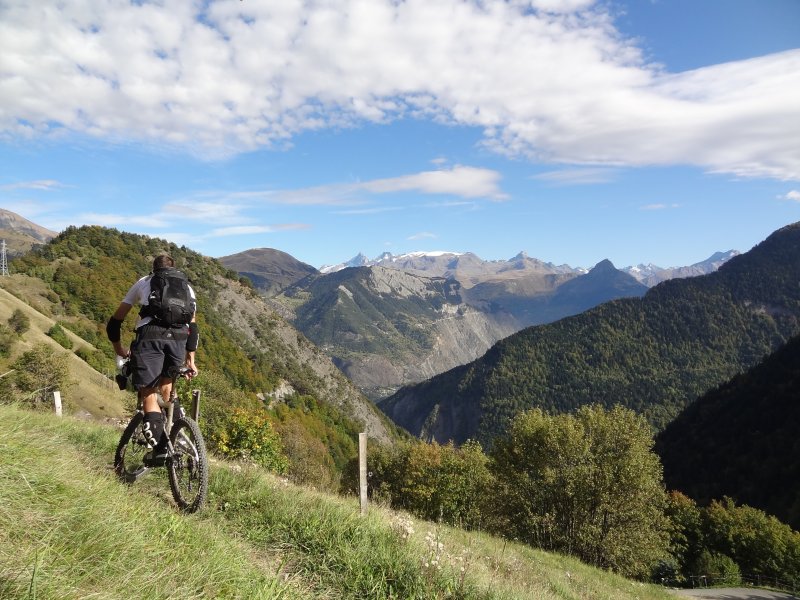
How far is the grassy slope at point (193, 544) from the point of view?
9.73 feet

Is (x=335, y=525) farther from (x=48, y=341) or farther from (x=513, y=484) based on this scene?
(x=48, y=341)

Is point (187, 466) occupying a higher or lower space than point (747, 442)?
higher

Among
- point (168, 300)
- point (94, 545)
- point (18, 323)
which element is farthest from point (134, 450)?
point (18, 323)

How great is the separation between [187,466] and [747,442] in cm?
14398

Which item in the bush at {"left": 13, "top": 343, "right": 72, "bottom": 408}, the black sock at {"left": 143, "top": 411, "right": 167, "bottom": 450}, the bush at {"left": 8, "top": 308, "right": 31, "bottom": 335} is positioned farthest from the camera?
the bush at {"left": 8, "top": 308, "right": 31, "bottom": 335}

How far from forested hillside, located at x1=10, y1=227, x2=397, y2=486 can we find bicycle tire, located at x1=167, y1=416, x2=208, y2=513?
96.9ft

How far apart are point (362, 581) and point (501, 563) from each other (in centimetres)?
429

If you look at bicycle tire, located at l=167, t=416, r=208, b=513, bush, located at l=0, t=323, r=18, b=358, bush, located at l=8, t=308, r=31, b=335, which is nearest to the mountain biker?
bicycle tire, located at l=167, t=416, r=208, b=513

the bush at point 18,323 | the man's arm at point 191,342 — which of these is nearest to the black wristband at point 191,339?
the man's arm at point 191,342

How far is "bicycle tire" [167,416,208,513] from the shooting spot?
17.0 feet

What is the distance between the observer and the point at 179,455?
5367mm

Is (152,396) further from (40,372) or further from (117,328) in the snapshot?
(40,372)

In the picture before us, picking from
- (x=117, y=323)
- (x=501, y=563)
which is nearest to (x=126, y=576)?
(x=117, y=323)

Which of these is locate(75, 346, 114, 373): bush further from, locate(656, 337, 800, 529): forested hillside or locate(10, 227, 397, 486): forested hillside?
locate(656, 337, 800, 529): forested hillside
